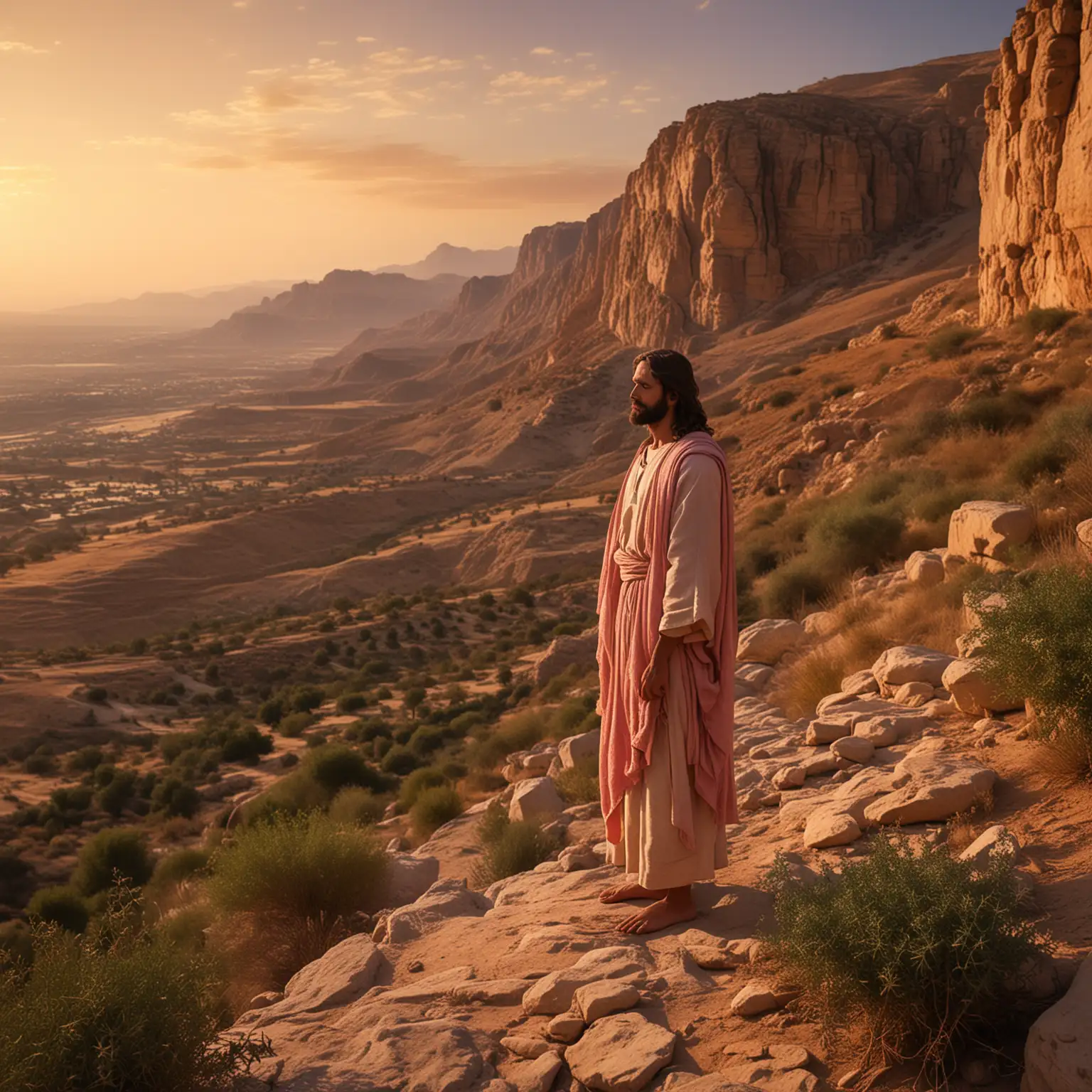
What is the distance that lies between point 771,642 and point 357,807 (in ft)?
14.5

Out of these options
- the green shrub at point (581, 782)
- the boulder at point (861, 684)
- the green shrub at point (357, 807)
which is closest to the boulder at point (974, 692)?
the boulder at point (861, 684)

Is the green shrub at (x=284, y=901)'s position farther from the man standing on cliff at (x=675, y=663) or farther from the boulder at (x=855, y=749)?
the boulder at (x=855, y=749)

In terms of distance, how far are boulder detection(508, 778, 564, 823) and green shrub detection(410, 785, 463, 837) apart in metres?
1.34

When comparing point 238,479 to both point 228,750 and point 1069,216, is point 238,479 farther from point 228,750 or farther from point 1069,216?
point 1069,216

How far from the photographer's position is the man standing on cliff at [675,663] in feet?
11.9

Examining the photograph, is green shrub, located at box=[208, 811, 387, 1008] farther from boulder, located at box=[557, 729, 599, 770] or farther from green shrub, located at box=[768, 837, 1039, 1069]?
green shrub, located at box=[768, 837, 1039, 1069]

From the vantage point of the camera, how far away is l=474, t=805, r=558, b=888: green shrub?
19.4 feet

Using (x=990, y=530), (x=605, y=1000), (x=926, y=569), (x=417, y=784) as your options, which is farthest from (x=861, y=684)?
(x=417, y=784)

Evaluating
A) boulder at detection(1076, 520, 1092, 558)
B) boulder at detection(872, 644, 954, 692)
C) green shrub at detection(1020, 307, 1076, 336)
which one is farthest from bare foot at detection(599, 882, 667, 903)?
green shrub at detection(1020, 307, 1076, 336)

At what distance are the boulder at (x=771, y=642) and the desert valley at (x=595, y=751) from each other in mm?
80

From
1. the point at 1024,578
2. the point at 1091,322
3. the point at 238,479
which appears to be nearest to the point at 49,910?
the point at 1024,578

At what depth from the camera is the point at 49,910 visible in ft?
32.5

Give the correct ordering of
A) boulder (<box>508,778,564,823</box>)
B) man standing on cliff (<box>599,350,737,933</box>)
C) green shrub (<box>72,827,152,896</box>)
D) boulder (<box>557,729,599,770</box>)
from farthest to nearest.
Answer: green shrub (<box>72,827,152,896</box>), boulder (<box>557,729,599,770</box>), boulder (<box>508,778,564,823</box>), man standing on cliff (<box>599,350,737,933</box>)

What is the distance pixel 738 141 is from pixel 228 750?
4372cm
